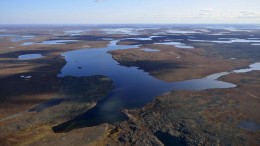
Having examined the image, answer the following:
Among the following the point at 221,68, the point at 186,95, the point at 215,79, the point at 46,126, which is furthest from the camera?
the point at 221,68

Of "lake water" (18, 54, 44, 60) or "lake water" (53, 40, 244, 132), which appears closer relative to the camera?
"lake water" (53, 40, 244, 132)

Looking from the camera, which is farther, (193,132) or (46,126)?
(46,126)

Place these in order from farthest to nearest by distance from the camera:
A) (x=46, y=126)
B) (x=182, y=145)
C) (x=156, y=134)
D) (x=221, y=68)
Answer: (x=221, y=68), (x=46, y=126), (x=156, y=134), (x=182, y=145)

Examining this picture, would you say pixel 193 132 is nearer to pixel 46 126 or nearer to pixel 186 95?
pixel 186 95

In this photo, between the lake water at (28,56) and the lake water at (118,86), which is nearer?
the lake water at (118,86)

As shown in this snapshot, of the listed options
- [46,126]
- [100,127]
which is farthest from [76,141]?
[46,126]

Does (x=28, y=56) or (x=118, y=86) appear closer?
(x=118, y=86)
